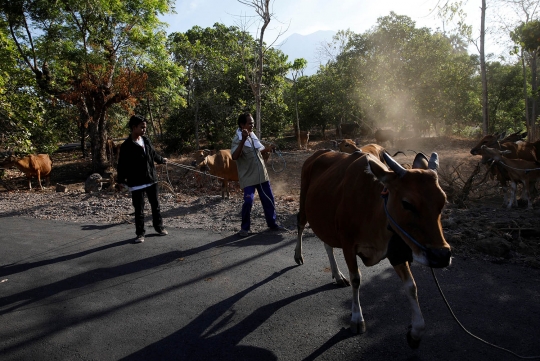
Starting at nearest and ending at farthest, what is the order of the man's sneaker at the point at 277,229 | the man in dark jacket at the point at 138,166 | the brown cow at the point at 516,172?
the man in dark jacket at the point at 138,166 < the man's sneaker at the point at 277,229 < the brown cow at the point at 516,172

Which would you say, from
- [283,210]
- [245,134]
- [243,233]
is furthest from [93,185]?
[245,134]

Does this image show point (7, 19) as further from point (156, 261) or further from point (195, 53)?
point (156, 261)

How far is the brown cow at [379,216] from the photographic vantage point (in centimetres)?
269

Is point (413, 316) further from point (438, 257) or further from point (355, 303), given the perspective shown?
point (438, 257)

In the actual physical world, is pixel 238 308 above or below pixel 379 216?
below

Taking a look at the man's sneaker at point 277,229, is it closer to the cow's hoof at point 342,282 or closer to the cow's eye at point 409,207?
the cow's hoof at point 342,282

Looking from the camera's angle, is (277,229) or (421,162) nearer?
(421,162)

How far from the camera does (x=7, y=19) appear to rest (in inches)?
594

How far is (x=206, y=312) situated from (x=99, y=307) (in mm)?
1305

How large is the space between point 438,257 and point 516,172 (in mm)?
7775

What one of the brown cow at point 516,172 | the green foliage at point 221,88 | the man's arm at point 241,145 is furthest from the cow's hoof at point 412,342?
the green foliage at point 221,88

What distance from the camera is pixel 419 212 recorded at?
8.89 feet

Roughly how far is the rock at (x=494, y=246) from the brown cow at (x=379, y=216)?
2.20 meters

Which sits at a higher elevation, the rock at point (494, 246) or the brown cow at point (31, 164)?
the brown cow at point (31, 164)
